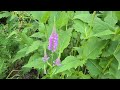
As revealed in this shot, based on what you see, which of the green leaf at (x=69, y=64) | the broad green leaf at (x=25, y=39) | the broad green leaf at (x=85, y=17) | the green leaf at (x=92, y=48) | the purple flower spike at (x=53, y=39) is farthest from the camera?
the broad green leaf at (x=25, y=39)

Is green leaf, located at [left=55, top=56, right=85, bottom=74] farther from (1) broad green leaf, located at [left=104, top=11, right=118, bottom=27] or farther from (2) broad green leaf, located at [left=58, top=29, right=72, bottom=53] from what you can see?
(1) broad green leaf, located at [left=104, top=11, right=118, bottom=27]

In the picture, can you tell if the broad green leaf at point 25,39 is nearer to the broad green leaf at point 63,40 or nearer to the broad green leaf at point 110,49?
the broad green leaf at point 63,40

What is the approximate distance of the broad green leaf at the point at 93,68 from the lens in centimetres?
183

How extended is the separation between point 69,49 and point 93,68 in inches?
15.7

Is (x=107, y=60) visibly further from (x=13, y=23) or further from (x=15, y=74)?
(x=13, y=23)

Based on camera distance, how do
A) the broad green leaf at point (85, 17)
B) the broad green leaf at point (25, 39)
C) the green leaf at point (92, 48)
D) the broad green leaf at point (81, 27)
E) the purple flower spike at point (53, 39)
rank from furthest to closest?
the broad green leaf at point (25, 39)
the broad green leaf at point (85, 17)
the broad green leaf at point (81, 27)
the green leaf at point (92, 48)
the purple flower spike at point (53, 39)

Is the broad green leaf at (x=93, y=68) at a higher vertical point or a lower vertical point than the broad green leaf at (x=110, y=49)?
lower

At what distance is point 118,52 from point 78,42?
19.7 inches

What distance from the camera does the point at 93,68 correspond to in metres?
1.84

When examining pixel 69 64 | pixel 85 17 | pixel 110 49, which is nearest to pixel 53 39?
pixel 69 64

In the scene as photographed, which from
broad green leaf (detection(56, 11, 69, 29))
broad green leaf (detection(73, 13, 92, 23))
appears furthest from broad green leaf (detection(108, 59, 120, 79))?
broad green leaf (detection(56, 11, 69, 29))

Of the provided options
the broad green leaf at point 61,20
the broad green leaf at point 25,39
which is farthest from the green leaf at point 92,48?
Answer: the broad green leaf at point 25,39

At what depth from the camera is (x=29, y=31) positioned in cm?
246
